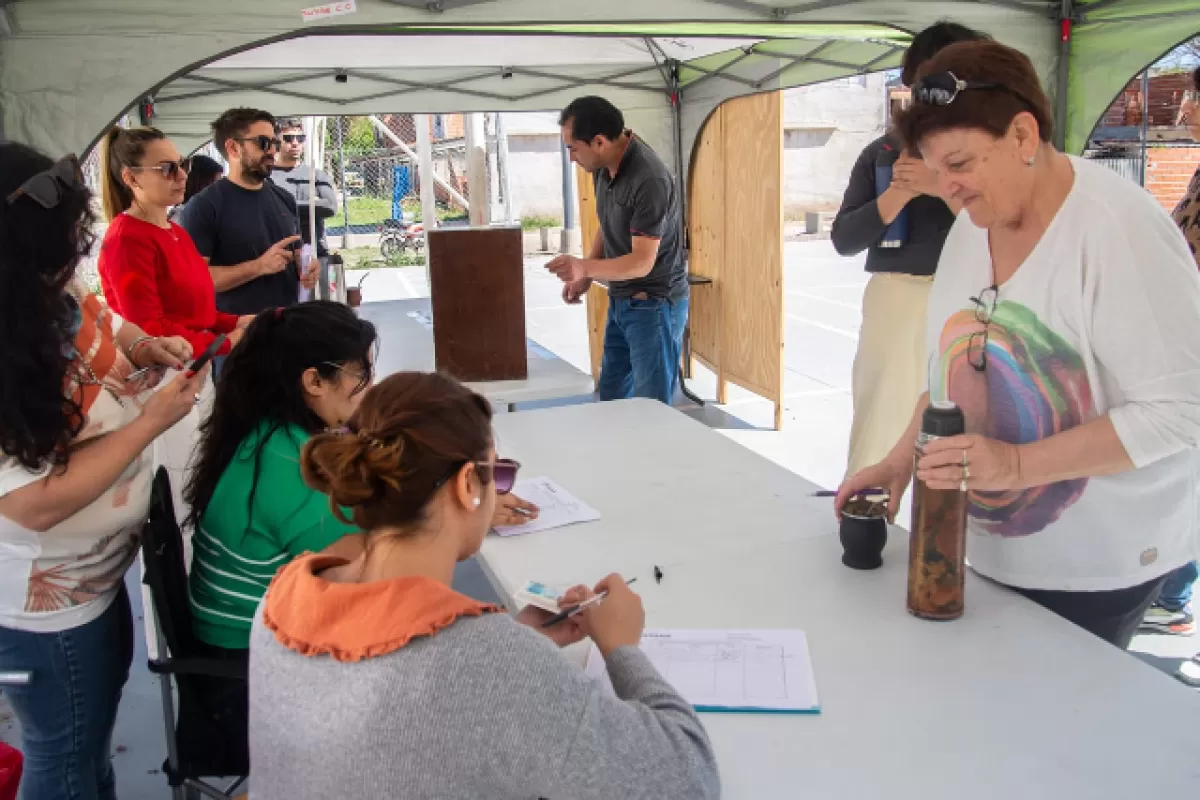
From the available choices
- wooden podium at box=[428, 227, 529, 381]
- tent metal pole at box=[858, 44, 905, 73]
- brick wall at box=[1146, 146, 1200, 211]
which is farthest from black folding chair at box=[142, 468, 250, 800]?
brick wall at box=[1146, 146, 1200, 211]

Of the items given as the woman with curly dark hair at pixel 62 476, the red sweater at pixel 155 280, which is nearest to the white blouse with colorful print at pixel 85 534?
the woman with curly dark hair at pixel 62 476

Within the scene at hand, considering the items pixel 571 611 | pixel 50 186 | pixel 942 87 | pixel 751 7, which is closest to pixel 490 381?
pixel 751 7

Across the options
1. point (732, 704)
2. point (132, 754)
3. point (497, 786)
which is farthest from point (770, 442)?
point (497, 786)

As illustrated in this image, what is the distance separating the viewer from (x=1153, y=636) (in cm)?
273

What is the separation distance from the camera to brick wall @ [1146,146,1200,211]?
10.8 meters

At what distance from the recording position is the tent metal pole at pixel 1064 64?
3652mm

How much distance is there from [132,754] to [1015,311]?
2331 mm

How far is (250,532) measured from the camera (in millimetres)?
1591

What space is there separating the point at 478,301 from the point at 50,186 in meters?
1.86

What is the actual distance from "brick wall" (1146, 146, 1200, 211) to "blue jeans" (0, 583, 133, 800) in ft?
39.2

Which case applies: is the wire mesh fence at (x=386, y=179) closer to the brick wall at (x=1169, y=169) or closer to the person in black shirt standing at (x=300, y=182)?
the brick wall at (x=1169, y=169)

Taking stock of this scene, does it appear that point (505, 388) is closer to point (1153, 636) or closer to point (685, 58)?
point (1153, 636)

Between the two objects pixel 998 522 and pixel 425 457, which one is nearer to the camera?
pixel 425 457

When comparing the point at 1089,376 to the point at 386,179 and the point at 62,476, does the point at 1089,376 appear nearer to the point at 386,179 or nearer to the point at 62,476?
the point at 62,476
